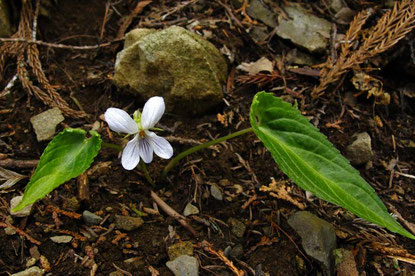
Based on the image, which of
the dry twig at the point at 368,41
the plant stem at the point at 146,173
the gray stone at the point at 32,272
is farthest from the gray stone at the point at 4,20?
the dry twig at the point at 368,41

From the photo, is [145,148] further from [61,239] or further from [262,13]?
[262,13]

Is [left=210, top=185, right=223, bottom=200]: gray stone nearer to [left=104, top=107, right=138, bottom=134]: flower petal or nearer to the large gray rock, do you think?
the large gray rock

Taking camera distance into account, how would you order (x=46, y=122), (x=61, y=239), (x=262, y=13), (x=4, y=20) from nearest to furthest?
(x=61, y=239), (x=46, y=122), (x=4, y=20), (x=262, y=13)

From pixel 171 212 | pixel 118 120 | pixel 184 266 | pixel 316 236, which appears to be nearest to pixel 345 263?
pixel 316 236

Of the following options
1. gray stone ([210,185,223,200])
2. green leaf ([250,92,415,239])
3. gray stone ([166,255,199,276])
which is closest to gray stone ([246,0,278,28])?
green leaf ([250,92,415,239])

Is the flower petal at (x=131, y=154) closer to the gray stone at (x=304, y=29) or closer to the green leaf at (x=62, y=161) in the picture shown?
the green leaf at (x=62, y=161)

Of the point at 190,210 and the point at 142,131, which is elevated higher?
the point at 142,131

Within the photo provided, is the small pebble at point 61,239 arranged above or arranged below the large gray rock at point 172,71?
below
